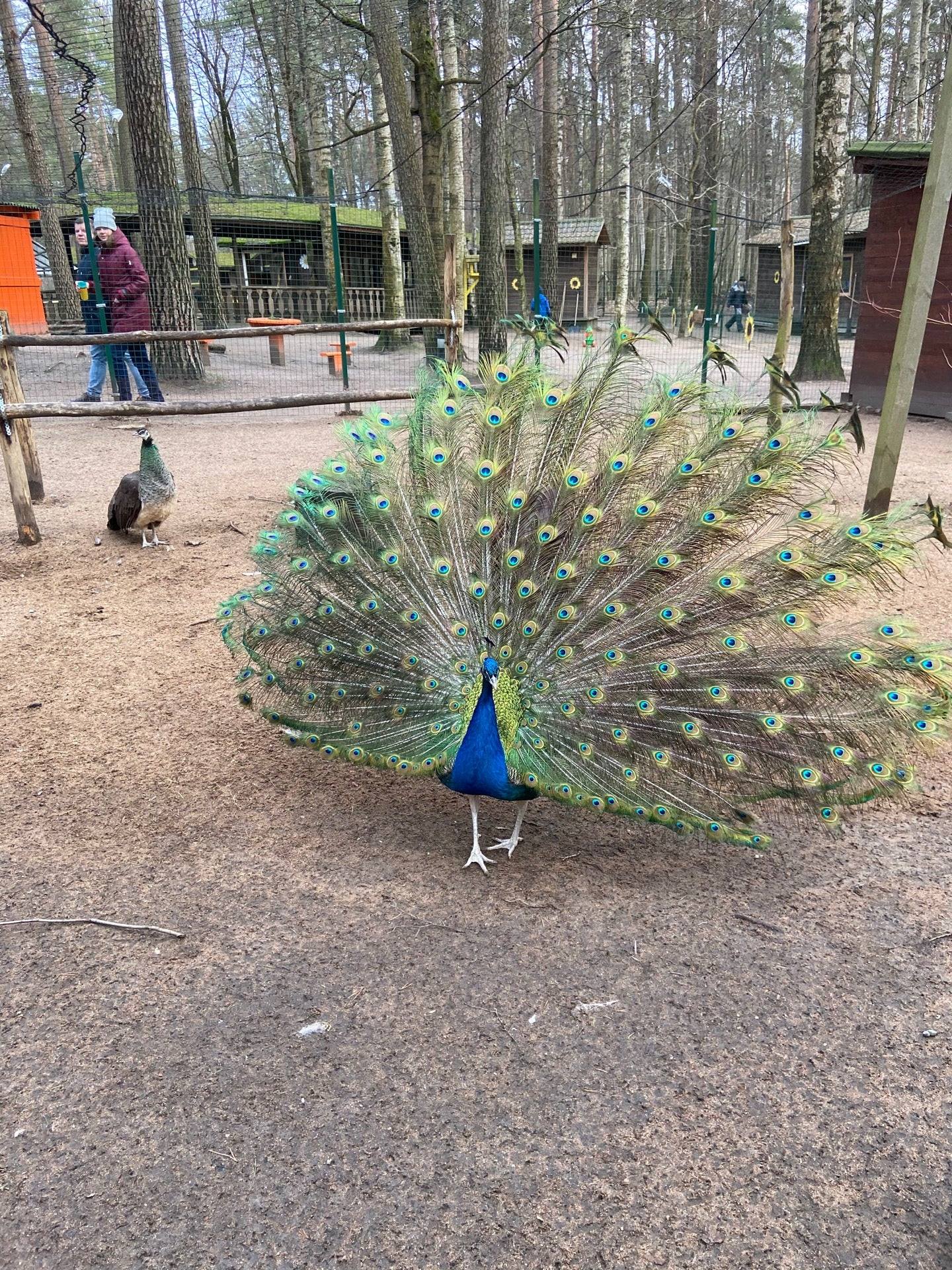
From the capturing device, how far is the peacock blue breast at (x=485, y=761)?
304 cm

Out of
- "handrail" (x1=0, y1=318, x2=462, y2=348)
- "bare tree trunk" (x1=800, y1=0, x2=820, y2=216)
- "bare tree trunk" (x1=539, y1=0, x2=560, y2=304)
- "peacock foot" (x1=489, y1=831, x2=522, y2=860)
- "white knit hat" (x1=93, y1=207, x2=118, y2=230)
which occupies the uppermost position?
"bare tree trunk" (x1=800, y1=0, x2=820, y2=216)

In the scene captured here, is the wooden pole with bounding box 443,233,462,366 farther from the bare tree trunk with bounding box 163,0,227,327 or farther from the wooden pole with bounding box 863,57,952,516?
the bare tree trunk with bounding box 163,0,227,327

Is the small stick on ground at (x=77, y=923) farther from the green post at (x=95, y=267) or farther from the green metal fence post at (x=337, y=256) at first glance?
the green metal fence post at (x=337, y=256)

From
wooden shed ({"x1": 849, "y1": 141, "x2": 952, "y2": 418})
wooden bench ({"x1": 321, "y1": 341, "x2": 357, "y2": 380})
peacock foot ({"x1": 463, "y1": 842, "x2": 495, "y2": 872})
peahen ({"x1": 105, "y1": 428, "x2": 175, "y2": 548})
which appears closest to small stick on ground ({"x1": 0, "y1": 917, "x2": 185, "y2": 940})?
peacock foot ({"x1": 463, "y1": 842, "x2": 495, "y2": 872})

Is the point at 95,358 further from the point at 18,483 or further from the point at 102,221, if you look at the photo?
the point at 18,483

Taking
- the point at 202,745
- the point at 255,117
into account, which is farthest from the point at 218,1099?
the point at 255,117

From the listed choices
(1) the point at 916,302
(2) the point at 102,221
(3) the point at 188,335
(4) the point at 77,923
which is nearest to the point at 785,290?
(1) the point at 916,302

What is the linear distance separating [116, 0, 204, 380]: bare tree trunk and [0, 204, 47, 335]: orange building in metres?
4.89

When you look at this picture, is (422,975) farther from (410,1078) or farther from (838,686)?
(838,686)

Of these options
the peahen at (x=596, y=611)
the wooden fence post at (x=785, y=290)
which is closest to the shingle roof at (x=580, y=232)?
the wooden fence post at (x=785, y=290)

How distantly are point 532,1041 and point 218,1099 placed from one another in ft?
2.78

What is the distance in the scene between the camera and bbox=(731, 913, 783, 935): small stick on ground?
2.99 metres

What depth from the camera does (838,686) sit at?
304cm

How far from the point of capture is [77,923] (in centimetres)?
306
